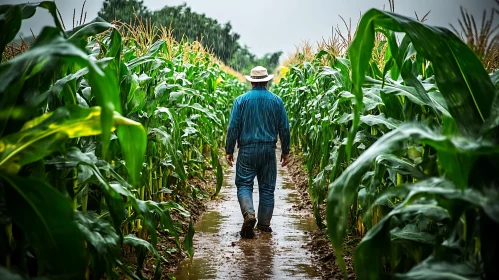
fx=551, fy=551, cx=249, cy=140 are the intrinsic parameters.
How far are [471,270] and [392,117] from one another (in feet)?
6.34

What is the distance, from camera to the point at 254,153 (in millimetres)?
6168

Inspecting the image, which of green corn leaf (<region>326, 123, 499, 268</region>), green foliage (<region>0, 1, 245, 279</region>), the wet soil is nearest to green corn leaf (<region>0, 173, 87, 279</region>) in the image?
green foliage (<region>0, 1, 245, 279</region>)

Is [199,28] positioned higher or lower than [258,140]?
higher

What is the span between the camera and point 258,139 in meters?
6.19

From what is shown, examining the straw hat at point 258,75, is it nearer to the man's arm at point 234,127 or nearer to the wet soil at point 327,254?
the man's arm at point 234,127

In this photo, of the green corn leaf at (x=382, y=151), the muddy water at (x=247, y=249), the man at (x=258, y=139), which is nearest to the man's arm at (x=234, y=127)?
the man at (x=258, y=139)

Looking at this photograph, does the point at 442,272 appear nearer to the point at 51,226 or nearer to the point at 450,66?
the point at 450,66

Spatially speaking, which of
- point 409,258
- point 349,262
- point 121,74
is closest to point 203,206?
point 349,262

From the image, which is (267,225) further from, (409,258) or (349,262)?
(409,258)

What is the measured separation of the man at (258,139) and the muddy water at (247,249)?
1.32ft

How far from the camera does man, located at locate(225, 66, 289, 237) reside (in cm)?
618

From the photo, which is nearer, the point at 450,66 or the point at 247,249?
the point at 450,66

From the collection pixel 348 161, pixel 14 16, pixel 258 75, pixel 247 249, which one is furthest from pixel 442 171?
pixel 258 75

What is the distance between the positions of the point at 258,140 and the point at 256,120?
230mm
